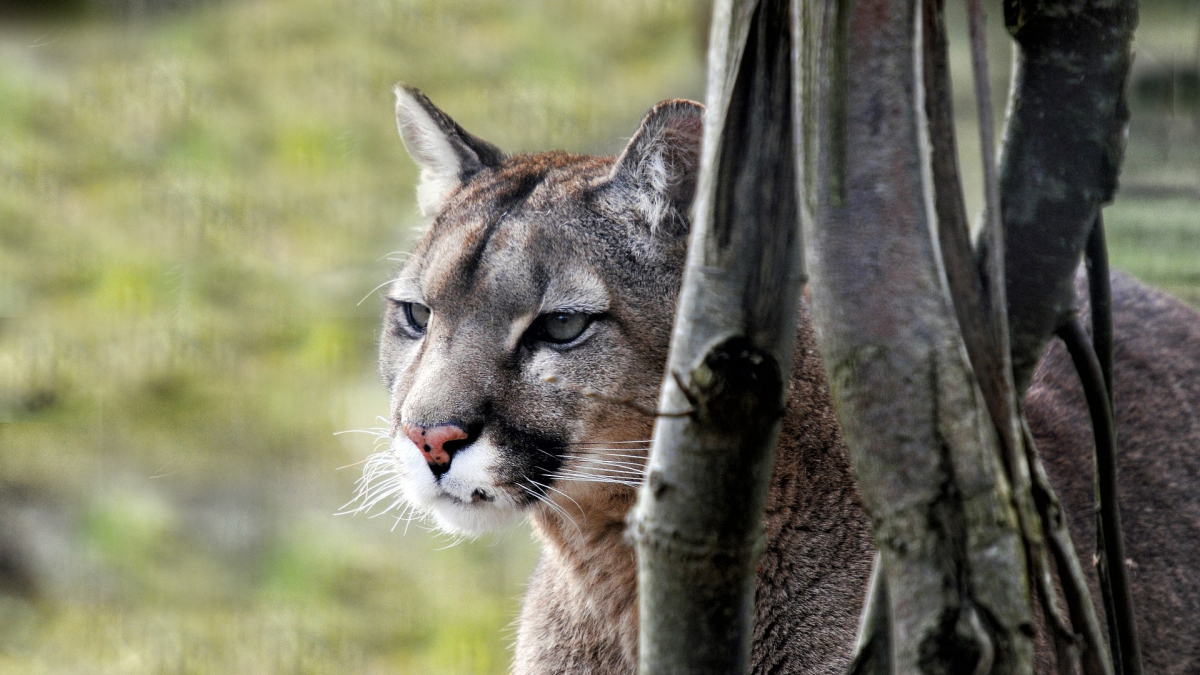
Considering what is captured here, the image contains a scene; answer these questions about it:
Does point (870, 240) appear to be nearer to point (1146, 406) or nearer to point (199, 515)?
point (1146, 406)

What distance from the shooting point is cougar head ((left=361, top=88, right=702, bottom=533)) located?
88.2 inches

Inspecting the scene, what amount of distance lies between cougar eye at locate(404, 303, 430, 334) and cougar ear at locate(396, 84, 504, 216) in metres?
0.33

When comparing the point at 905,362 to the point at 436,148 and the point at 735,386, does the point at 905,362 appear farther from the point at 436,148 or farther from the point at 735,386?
the point at 436,148

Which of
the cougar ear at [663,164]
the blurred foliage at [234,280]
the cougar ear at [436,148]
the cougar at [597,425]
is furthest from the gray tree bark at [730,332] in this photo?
the blurred foliage at [234,280]

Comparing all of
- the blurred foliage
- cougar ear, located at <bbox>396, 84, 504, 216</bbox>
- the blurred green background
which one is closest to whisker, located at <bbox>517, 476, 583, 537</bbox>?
cougar ear, located at <bbox>396, 84, 504, 216</bbox>

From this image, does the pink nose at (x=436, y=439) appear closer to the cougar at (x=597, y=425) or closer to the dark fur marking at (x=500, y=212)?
the cougar at (x=597, y=425)

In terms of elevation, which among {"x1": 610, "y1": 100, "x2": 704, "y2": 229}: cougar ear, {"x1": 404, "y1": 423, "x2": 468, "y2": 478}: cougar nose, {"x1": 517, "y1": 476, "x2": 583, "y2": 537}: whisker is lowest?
{"x1": 517, "y1": 476, "x2": 583, "y2": 537}: whisker

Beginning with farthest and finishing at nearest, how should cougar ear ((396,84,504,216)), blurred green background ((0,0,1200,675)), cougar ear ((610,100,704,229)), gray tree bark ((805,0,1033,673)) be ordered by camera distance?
blurred green background ((0,0,1200,675))
cougar ear ((396,84,504,216))
cougar ear ((610,100,704,229))
gray tree bark ((805,0,1033,673))

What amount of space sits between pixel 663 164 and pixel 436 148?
733 millimetres

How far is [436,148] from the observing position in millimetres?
2920

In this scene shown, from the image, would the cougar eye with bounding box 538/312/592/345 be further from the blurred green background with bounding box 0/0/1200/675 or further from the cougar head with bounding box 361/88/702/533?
the blurred green background with bounding box 0/0/1200/675

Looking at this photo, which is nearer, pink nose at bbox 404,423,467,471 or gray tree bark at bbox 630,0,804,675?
gray tree bark at bbox 630,0,804,675

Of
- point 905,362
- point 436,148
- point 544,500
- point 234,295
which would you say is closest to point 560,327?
point 544,500

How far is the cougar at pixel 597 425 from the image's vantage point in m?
2.26
